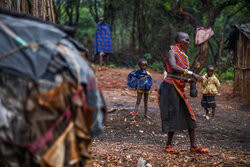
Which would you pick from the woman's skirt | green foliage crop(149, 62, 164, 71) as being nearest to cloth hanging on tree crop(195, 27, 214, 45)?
green foliage crop(149, 62, 164, 71)

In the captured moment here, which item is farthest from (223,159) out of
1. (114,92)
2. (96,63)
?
(96,63)

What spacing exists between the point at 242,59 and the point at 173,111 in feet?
22.1

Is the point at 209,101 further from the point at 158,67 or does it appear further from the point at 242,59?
the point at 158,67

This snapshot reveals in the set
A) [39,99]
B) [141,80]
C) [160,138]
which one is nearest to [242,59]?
[141,80]

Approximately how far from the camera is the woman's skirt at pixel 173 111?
14.3 ft

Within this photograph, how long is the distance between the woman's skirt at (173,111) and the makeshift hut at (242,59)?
227 inches

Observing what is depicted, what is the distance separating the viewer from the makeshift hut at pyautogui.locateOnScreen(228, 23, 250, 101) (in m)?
9.38

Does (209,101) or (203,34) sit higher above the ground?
(203,34)

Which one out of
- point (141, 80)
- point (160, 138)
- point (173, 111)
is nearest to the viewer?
point (173, 111)

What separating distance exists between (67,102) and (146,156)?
274 centimetres

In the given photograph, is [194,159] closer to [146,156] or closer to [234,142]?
[146,156]

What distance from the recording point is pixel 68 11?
604 inches

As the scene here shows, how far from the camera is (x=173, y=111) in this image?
172 inches

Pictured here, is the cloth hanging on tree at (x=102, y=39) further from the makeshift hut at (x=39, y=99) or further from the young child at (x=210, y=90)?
the makeshift hut at (x=39, y=99)
